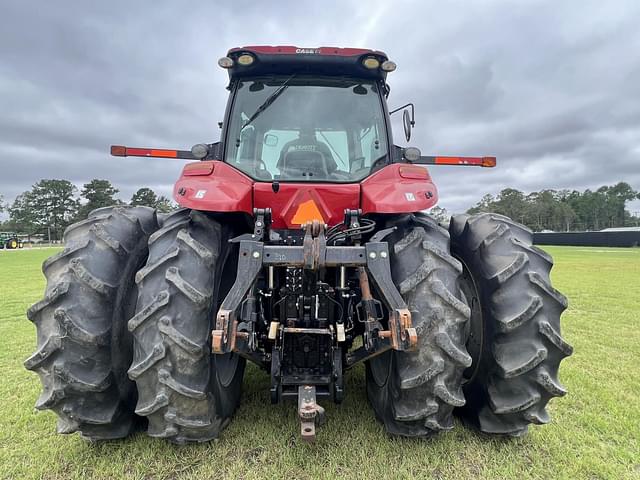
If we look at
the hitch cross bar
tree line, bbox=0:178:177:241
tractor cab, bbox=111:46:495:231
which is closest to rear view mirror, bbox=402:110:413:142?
tractor cab, bbox=111:46:495:231

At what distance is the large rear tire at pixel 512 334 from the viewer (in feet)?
7.49

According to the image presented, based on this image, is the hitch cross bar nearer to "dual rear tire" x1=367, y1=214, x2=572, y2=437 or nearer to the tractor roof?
"dual rear tire" x1=367, y1=214, x2=572, y2=437

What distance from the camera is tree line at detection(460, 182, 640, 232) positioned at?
276 feet

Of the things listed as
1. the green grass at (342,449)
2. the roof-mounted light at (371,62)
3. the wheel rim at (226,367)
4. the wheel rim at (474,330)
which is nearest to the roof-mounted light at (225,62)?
the roof-mounted light at (371,62)

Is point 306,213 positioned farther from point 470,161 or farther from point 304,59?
point 470,161

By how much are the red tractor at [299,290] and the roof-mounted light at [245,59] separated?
10 mm

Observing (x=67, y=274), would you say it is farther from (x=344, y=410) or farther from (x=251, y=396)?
(x=344, y=410)

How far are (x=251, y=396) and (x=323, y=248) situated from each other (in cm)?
183

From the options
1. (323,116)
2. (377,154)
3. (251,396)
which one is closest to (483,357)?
(377,154)

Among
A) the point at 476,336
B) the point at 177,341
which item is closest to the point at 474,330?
the point at 476,336

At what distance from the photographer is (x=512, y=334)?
2.32 metres

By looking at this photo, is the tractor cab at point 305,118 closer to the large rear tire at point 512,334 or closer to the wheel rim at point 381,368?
the large rear tire at point 512,334

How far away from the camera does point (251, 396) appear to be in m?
3.21

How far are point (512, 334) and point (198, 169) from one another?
216 cm
